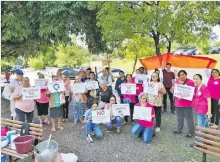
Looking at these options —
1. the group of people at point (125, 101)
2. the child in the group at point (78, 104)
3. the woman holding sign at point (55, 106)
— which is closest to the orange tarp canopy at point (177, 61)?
the group of people at point (125, 101)

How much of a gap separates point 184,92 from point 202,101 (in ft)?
1.78

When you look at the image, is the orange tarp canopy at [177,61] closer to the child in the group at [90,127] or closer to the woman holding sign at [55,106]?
the child in the group at [90,127]

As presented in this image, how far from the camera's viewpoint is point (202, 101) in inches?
238

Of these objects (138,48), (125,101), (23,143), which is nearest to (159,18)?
(125,101)

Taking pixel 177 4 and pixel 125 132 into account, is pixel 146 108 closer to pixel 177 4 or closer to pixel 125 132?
pixel 125 132

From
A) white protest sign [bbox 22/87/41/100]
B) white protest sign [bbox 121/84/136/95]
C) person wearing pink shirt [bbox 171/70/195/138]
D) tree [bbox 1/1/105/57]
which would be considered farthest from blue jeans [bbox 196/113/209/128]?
tree [bbox 1/1/105/57]

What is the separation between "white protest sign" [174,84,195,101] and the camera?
6328 mm

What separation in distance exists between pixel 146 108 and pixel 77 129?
2.45m

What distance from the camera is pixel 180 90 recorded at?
6.52 metres

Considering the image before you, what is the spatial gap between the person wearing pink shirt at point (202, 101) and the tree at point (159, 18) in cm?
429

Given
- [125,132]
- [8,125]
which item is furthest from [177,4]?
[8,125]

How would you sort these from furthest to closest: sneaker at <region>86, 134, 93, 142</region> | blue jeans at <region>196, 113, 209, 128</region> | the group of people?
sneaker at <region>86, 134, 93, 142</region> < the group of people < blue jeans at <region>196, 113, 209, 128</region>

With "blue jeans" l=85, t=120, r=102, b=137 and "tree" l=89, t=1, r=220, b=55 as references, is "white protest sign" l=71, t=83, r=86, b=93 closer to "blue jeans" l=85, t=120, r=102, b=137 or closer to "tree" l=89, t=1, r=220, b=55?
"blue jeans" l=85, t=120, r=102, b=137

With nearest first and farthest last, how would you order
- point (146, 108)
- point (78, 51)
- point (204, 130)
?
point (204, 130), point (146, 108), point (78, 51)
